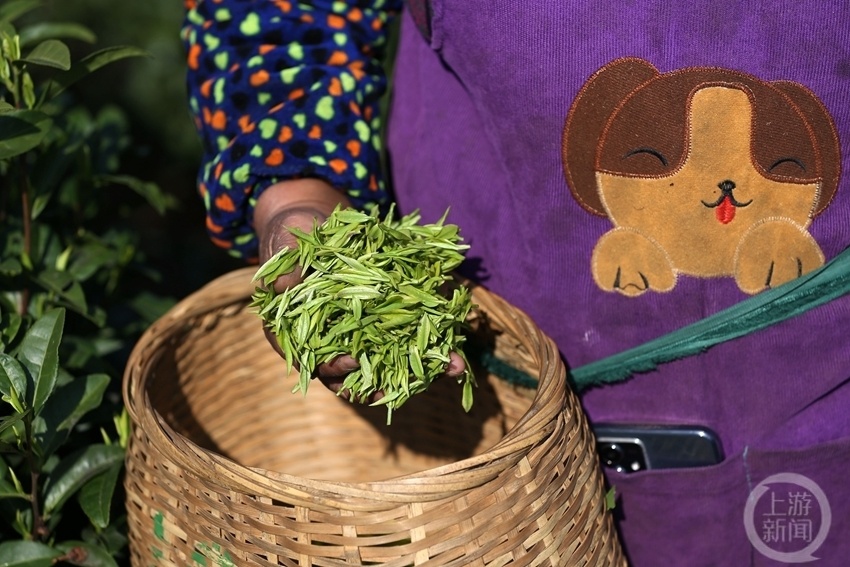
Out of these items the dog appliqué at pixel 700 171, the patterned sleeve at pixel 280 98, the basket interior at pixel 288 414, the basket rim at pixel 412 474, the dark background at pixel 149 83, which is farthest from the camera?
the dark background at pixel 149 83

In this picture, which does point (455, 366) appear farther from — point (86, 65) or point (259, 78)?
point (86, 65)

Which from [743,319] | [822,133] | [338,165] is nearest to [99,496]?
[338,165]

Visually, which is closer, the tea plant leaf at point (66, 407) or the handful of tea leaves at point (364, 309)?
the handful of tea leaves at point (364, 309)

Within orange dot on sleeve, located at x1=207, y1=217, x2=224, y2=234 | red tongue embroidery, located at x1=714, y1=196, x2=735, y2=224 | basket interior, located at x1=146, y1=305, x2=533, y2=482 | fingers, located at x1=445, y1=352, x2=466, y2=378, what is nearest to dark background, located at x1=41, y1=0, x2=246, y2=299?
basket interior, located at x1=146, y1=305, x2=533, y2=482

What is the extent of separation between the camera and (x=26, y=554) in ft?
3.48

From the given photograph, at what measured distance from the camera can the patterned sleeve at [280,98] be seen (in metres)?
1.20

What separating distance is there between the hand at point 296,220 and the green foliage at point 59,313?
0.82ft

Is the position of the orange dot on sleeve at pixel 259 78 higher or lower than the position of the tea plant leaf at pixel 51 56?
higher

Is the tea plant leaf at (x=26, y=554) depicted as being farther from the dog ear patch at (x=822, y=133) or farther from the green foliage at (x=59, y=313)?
the dog ear patch at (x=822, y=133)

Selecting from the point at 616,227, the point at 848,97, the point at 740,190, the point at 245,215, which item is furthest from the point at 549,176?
the point at 245,215

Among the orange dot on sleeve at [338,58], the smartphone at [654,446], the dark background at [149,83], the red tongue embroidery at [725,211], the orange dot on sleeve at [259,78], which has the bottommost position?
the dark background at [149,83]

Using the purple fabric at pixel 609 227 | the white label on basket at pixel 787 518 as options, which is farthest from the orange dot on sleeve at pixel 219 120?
the white label on basket at pixel 787 518

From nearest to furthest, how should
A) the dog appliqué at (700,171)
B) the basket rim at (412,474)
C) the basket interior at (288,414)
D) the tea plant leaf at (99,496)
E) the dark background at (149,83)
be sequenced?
the basket rim at (412,474) → the dog appliqué at (700,171) → the tea plant leaf at (99,496) → the basket interior at (288,414) → the dark background at (149,83)

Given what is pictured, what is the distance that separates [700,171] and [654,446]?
14.2 inches
